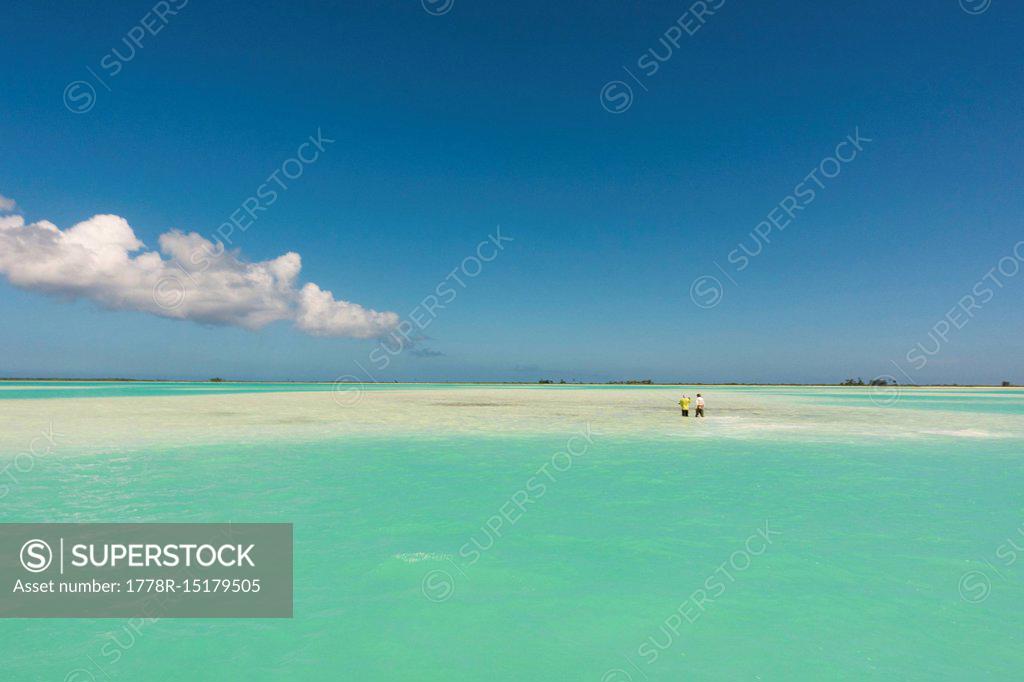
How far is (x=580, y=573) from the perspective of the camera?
6.67 meters

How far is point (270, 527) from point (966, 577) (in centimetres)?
958

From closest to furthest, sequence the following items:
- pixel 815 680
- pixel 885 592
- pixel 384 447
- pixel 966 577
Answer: pixel 815 680, pixel 885 592, pixel 966 577, pixel 384 447

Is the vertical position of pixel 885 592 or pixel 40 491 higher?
pixel 40 491

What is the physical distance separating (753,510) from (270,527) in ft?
26.8

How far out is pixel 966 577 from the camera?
21.6 feet

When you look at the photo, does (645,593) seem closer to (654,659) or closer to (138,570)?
(654,659)

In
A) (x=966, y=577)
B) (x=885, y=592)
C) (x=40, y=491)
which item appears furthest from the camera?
(x=40, y=491)

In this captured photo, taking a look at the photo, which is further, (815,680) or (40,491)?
(40,491)

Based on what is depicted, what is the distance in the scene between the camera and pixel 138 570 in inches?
267

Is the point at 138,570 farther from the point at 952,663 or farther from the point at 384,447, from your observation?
the point at 384,447

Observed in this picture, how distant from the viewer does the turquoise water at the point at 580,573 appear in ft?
15.7

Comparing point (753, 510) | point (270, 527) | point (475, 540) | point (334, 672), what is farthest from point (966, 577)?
point (270, 527)

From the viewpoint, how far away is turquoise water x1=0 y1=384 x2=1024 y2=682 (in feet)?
15.7

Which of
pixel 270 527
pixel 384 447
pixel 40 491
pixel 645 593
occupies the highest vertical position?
pixel 384 447
